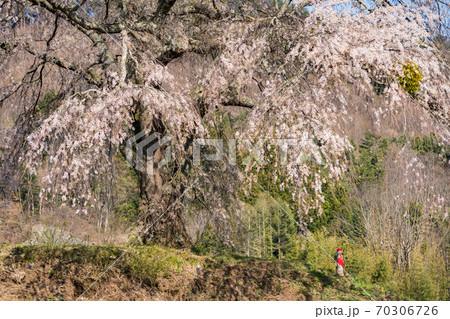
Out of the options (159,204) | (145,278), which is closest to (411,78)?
(159,204)

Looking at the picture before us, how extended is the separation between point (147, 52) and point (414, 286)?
23.6 ft

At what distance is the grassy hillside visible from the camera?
158 inches

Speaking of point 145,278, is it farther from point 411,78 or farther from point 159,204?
point 411,78

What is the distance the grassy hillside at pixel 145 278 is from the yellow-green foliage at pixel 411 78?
2600 mm

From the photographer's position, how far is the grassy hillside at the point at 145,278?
13.2ft

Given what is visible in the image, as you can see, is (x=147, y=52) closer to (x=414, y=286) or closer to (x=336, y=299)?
(x=336, y=299)

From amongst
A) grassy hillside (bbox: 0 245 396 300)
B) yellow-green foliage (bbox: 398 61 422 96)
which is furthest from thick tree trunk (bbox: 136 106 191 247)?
yellow-green foliage (bbox: 398 61 422 96)

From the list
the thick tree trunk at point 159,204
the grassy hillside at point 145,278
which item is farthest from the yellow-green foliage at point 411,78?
the thick tree trunk at point 159,204

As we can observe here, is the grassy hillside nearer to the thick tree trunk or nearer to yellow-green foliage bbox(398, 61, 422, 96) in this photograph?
the thick tree trunk

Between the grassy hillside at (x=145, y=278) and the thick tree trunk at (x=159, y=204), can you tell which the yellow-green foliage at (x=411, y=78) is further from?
the thick tree trunk at (x=159, y=204)

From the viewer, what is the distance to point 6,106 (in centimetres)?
676

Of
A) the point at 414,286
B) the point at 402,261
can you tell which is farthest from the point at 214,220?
the point at 402,261

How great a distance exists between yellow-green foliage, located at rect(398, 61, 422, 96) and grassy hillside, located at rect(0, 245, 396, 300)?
260 cm

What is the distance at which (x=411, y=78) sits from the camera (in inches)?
162
